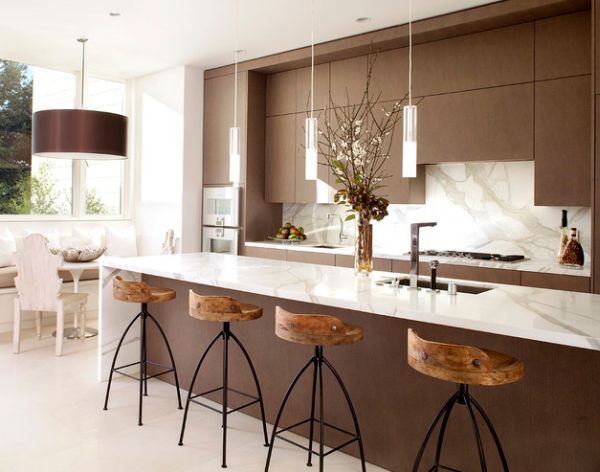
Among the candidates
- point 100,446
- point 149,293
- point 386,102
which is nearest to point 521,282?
point 386,102

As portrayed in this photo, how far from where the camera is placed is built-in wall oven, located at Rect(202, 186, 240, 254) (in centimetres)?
606

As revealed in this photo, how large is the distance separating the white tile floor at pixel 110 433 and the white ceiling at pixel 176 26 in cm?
293

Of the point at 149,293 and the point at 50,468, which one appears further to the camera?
the point at 149,293

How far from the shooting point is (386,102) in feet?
16.5

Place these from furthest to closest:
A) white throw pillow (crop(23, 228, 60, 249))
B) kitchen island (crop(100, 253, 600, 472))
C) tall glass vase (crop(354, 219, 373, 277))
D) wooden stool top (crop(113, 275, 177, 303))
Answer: white throw pillow (crop(23, 228, 60, 249)) < wooden stool top (crop(113, 275, 177, 303)) < tall glass vase (crop(354, 219, 373, 277)) < kitchen island (crop(100, 253, 600, 472))

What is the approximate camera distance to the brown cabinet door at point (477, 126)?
4.27 metres

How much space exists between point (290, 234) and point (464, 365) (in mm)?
4015

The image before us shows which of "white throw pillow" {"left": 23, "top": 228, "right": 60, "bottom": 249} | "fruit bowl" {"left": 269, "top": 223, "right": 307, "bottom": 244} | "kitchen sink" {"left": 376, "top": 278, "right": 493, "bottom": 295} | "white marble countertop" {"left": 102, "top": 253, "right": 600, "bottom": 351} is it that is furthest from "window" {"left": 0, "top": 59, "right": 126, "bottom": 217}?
"kitchen sink" {"left": 376, "top": 278, "right": 493, "bottom": 295}

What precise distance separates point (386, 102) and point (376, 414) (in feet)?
9.97

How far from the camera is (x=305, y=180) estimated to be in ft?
19.0

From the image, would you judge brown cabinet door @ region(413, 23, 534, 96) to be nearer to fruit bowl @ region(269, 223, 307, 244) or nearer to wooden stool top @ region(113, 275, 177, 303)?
fruit bowl @ region(269, 223, 307, 244)

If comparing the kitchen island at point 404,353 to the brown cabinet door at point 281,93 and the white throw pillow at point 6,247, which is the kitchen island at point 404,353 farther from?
the brown cabinet door at point 281,93

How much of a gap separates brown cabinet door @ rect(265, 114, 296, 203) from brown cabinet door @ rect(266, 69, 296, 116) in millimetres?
78

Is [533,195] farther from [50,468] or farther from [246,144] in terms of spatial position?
[50,468]
